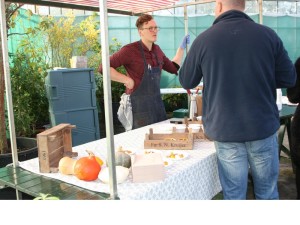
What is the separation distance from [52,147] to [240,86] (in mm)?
1048

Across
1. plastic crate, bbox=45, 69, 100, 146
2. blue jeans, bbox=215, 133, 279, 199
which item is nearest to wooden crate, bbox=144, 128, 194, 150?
blue jeans, bbox=215, 133, 279, 199

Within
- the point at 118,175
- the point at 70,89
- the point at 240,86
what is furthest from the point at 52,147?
the point at 70,89

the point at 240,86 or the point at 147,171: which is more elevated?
the point at 240,86

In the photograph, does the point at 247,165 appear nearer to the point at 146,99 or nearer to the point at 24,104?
the point at 146,99

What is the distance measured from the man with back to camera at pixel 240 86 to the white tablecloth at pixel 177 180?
0.18 metres

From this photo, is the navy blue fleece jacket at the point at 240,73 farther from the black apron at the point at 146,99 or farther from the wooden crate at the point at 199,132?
the black apron at the point at 146,99

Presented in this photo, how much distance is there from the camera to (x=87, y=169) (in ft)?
5.50

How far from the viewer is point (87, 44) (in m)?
9.08

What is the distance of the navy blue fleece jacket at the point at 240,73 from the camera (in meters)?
1.69

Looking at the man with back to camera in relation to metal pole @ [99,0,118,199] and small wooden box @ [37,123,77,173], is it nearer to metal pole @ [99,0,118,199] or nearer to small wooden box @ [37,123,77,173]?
metal pole @ [99,0,118,199]

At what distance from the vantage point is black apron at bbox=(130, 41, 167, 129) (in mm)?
3217

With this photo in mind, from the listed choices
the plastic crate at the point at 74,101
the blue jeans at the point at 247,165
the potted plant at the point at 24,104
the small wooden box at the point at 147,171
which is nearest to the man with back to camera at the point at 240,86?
the blue jeans at the point at 247,165
